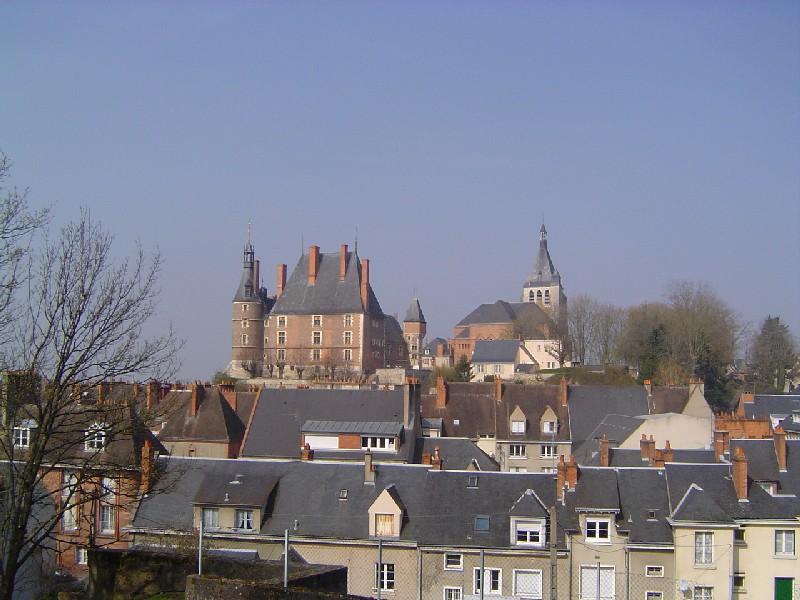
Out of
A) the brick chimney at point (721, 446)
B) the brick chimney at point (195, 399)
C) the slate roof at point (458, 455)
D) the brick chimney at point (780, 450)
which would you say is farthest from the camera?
the brick chimney at point (195, 399)

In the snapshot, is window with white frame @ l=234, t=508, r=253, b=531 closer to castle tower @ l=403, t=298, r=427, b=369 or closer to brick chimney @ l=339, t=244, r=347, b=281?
brick chimney @ l=339, t=244, r=347, b=281

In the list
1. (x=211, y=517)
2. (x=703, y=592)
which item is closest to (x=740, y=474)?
(x=703, y=592)

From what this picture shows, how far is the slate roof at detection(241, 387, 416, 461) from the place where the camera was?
133ft

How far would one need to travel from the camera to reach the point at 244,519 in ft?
81.2

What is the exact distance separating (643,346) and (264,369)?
115ft

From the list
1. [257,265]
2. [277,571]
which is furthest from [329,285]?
[277,571]

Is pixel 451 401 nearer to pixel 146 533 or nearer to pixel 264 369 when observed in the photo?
pixel 146 533

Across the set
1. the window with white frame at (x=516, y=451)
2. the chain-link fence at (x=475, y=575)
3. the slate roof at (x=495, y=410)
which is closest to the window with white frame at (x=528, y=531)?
the chain-link fence at (x=475, y=575)

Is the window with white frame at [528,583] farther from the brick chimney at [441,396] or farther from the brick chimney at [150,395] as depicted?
the brick chimney at [441,396]

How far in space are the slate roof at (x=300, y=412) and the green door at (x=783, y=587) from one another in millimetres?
18373

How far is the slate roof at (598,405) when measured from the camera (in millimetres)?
45594

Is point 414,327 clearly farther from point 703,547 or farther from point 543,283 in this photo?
point 703,547

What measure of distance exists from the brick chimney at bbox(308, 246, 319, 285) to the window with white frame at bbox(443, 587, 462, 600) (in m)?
67.2

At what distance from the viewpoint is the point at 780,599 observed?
2394 cm
